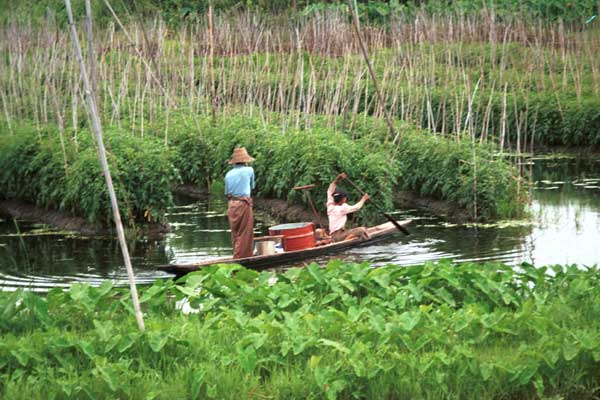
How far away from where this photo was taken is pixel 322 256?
1076 centimetres

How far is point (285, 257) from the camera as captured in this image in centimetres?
1028

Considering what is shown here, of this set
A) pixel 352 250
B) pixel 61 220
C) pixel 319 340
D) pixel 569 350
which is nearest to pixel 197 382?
pixel 319 340

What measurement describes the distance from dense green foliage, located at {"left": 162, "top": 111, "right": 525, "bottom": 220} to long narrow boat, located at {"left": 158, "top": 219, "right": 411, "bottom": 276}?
A: 132 cm

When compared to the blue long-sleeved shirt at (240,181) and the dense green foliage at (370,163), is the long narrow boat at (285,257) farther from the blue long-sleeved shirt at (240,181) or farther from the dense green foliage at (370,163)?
the dense green foliage at (370,163)

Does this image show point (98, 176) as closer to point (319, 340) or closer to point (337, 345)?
point (319, 340)

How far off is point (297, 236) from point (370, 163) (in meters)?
2.52

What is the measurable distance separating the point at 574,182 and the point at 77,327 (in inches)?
422

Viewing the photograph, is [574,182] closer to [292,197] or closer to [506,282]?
[292,197]

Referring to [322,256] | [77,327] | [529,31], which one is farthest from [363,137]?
[529,31]

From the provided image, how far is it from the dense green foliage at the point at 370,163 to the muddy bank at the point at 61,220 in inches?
76.4

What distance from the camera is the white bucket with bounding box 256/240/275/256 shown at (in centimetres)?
1034

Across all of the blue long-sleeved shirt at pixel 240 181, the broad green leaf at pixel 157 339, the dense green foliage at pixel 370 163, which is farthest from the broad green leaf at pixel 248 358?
the dense green foliage at pixel 370 163

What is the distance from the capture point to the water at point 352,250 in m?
10.4

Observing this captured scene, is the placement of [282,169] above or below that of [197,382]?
above
